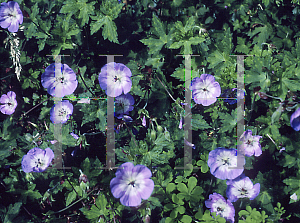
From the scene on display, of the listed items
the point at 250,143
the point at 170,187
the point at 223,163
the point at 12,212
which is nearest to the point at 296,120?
the point at 250,143

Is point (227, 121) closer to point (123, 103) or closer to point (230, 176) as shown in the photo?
point (230, 176)

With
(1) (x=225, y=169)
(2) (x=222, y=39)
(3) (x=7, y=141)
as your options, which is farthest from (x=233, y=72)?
(3) (x=7, y=141)

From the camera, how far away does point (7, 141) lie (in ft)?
7.54

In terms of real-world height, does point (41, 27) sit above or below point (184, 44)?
above

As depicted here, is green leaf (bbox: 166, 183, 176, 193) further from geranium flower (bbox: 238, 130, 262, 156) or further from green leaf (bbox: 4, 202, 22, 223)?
green leaf (bbox: 4, 202, 22, 223)

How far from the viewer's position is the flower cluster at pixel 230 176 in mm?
2035

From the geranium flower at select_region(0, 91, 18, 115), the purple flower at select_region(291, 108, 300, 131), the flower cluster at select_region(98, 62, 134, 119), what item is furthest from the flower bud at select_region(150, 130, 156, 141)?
the geranium flower at select_region(0, 91, 18, 115)

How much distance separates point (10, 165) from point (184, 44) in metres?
1.86

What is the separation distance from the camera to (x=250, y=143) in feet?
6.86

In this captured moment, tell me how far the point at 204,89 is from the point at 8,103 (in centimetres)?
182

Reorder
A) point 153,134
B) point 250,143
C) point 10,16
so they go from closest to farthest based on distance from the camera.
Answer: point 153,134 < point 250,143 < point 10,16

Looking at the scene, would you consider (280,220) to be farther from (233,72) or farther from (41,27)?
(41,27)

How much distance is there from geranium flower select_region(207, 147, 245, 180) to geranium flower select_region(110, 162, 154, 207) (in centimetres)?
54

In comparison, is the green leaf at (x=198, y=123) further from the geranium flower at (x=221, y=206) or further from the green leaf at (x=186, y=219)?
the green leaf at (x=186, y=219)
